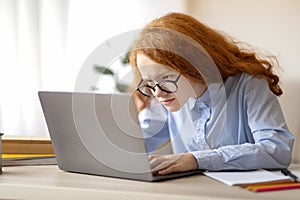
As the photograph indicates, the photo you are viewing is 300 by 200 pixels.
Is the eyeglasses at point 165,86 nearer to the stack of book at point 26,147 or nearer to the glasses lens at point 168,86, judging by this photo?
the glasses lens at point 168,86

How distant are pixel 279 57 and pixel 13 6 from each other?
1.12 metres

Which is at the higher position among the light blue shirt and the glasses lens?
the glasses lens

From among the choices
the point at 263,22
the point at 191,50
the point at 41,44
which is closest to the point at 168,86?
the point at 191,50

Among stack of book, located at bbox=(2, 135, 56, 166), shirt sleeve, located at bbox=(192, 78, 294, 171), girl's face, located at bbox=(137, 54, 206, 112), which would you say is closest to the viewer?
shirt sleeve, located at bbox=(192, 78, 294, 171)

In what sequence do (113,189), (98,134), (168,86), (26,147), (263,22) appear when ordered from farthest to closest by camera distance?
(263,22) → (26,147) → (168,86) → (98,134) → (113,189)

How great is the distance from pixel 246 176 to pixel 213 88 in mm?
416

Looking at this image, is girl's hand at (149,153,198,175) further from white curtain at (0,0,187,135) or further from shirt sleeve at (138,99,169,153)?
white curtain at (0,0,187,135)

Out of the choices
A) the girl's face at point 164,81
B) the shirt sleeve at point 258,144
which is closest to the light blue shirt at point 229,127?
the shirt sleeve at point 258,144

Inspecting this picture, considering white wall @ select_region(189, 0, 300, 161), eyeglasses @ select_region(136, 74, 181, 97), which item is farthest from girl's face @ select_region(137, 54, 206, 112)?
white wall @ select_region(189, 0, 300, 161)

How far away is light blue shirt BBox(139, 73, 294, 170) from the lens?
143 cm

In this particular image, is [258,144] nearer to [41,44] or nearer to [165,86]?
[165,86]

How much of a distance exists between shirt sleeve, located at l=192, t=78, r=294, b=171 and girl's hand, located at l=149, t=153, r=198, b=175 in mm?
23

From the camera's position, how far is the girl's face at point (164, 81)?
155cm

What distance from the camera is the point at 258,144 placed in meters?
1.47
